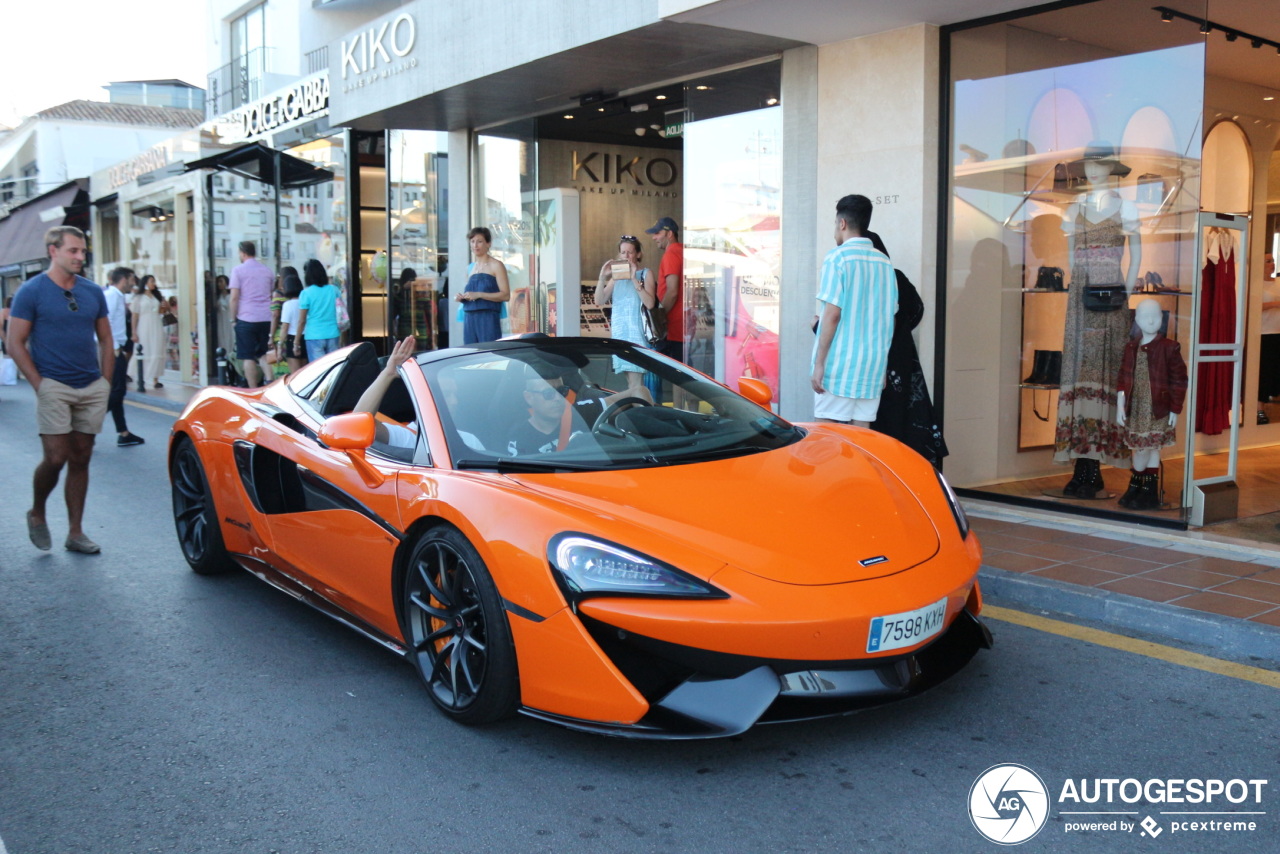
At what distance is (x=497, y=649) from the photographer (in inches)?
127

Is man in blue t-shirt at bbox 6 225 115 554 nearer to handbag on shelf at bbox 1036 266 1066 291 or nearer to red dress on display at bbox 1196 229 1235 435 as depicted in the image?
handbag on shelf at bbox 1036 266 1066 291

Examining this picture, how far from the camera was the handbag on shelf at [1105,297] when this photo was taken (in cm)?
705

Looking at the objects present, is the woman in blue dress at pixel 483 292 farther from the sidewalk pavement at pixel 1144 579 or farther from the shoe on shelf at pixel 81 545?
the sidewalk pavement at pixel 1144 579

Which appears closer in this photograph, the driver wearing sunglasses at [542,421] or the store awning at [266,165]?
the driver wearing sunglasses at [542,421]

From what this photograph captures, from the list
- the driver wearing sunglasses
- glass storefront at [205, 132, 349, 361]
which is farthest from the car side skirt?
glass storefront at [205, 132, 349, 361]

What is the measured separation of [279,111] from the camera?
16484 mm

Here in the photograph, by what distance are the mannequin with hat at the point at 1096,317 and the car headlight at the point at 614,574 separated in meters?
4.96

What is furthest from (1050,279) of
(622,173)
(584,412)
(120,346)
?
(120,346)

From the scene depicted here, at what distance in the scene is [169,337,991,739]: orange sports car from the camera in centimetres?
297

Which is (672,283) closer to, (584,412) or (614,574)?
(584,412)

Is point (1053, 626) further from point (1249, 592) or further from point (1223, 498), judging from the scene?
point (1223, 498)

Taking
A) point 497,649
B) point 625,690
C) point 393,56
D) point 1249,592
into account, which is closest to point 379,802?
point 497,649

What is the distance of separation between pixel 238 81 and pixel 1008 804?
22.7m

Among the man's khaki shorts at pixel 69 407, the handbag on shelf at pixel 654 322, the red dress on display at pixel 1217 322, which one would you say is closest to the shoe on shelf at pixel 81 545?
the man's khaki shorts at pixel 69 407
